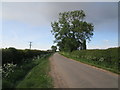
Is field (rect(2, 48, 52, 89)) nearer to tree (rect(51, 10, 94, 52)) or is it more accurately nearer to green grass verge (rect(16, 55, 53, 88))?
green grass verge (rect(16, 55, 53, 88))

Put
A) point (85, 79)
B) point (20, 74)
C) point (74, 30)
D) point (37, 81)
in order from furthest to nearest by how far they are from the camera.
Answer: point (74, 30) < point (20, 74) < point (85, 79) < point (37, 81)

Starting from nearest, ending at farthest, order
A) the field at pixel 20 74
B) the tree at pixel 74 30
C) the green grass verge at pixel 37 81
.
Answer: the green grass verge at pixel 37 81, the field at pixel 20 74, the tree at pixel 74 30

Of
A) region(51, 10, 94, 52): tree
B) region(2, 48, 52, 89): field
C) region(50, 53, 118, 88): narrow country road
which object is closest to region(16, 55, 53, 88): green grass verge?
region(2, 48, 52, 89): field

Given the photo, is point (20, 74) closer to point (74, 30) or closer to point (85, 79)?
point (85, 79)

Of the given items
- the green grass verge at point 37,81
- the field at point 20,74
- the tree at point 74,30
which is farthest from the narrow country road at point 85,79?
the tree at point 74,30

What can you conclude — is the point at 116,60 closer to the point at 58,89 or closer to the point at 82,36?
the point at 58,89

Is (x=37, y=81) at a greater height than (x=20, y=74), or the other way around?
(x=37, y=81)

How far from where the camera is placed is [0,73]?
40.2 feet

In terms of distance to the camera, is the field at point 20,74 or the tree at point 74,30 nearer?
the field at point 20,74

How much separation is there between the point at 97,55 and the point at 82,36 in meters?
32.4

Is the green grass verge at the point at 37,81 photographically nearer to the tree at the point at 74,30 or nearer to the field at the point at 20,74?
the field at the point at 20,74

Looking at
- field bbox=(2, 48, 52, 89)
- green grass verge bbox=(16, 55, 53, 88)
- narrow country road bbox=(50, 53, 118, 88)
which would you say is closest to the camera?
narrow country road bbox=(50, 53, 118, 88)

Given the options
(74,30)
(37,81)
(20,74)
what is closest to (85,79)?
(37,81)

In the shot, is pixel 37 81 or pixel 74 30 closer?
pixel 37 81
